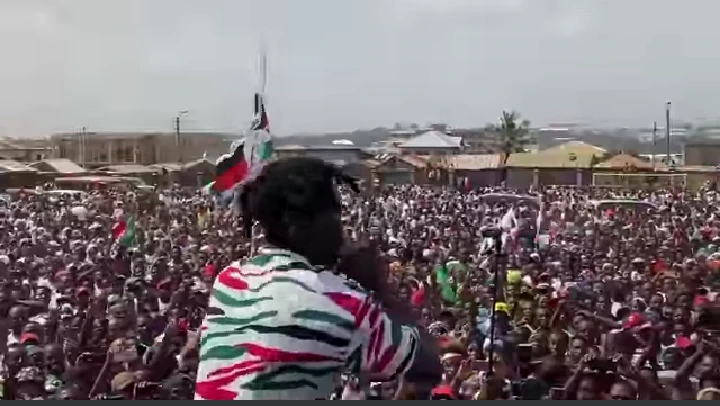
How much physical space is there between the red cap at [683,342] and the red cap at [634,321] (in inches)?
12.4

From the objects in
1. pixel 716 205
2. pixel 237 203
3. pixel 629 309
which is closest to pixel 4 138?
pixel 629 309

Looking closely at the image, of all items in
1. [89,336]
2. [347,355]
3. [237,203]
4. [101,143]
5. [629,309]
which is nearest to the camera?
[347,355]

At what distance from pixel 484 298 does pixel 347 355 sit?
13.4 feet

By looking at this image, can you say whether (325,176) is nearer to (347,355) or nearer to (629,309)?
(347,355)

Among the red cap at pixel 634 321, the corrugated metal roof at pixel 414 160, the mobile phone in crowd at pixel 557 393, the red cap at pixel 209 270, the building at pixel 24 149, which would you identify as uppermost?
the building at pixel 24 149

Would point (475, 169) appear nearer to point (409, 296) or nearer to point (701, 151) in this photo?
point (701, 151)

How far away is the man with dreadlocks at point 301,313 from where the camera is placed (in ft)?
3.03

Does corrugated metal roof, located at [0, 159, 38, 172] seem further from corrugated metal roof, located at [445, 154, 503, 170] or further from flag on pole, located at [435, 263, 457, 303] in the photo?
corrugated metal roof, located at [445, 154, 503, 170]

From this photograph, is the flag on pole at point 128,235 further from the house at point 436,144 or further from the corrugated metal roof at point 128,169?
the house at point 436,144

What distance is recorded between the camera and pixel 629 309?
475 cm

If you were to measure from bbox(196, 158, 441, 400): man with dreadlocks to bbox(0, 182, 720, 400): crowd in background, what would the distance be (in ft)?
0.25

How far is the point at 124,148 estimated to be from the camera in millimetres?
8047

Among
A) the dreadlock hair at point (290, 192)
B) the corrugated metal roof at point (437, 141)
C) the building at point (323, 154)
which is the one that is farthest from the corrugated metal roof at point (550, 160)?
the dreadlock hair at point (290, 192)

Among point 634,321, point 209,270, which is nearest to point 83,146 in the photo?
→ point 209,270
